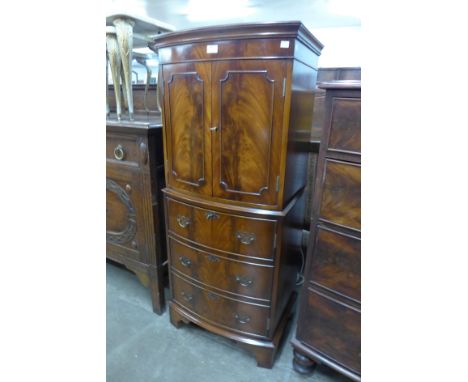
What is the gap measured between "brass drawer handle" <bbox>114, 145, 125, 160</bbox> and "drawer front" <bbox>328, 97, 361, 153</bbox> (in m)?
1.06

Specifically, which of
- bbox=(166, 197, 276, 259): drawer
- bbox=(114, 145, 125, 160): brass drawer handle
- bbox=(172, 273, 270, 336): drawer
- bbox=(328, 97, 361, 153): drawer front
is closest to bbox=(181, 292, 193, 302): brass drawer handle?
bbox=(172, 273, 270, 336): drawer

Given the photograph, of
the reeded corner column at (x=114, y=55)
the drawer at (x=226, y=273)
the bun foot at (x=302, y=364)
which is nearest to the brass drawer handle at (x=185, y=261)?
the drawer at (x=226, y=273)

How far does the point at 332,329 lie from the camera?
44.6 inches

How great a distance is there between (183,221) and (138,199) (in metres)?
0.35

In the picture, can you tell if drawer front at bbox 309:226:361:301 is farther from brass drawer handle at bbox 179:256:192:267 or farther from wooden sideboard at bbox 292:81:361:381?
brass drawer handle at bbox 179:256:192:267

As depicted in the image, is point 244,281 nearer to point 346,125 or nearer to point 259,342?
point 259,342

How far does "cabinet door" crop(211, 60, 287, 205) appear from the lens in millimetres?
983

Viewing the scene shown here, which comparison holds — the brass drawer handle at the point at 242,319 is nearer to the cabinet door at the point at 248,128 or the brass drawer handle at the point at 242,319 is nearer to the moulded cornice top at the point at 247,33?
the cabinet door at the point at 248,128

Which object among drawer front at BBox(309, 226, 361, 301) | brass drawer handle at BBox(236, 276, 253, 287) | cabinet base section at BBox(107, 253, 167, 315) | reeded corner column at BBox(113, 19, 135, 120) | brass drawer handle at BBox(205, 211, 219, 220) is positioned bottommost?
cabinet base section at BBox(107, 253, 167, 315)

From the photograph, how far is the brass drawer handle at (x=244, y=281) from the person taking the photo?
4.03 ft

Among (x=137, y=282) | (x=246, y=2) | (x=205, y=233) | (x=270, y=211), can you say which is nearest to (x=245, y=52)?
(x=270, y=211)

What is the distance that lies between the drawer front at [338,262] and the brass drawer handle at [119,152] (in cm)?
106

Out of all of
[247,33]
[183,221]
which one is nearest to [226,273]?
[183,221]
